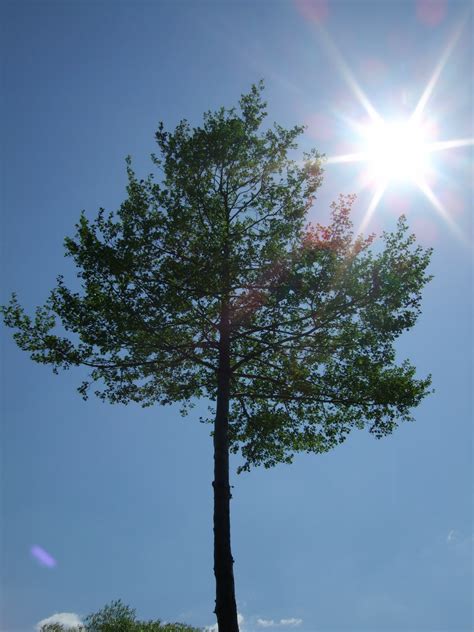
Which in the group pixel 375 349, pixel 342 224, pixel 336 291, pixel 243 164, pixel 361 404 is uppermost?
pixel 243 164

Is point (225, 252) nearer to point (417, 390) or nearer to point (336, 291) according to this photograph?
point (336, 291)

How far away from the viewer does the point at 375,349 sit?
16.0m

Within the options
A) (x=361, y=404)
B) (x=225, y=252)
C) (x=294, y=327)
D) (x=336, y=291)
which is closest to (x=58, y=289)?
(x=225, y=252)

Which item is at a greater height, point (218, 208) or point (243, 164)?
point (243, 164)

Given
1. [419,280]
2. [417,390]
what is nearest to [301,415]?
[417,390]

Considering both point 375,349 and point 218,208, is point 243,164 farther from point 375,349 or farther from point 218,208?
point 375,349

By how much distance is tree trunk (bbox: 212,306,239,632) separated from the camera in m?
12.1

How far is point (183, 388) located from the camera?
18.4 m

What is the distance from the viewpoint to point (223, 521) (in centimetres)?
1322

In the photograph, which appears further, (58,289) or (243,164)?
(243,164)

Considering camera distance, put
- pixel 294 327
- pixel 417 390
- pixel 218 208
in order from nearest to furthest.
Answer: pixel 417 390 → pixel 294 327 → pixel 218 208

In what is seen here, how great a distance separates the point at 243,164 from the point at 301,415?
931 centimetres

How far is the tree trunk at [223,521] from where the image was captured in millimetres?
12125

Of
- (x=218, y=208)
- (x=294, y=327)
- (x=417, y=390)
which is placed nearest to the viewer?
(x=417, y=390)
